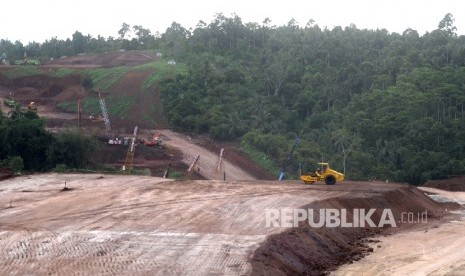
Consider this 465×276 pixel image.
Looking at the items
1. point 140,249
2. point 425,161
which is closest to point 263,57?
point 425,161

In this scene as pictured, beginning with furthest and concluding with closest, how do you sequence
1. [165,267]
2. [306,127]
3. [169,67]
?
1. [169,67]
2. [306,127]
3. [165,267]

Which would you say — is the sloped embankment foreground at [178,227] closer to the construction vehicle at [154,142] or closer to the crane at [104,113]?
the construction vehicle at [154,142]

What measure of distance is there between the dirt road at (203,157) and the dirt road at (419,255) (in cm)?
1828

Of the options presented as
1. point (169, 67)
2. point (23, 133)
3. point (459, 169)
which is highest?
point (169, 67)

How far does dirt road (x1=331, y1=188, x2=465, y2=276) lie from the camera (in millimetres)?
19219

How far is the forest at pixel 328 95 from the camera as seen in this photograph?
47.5 m

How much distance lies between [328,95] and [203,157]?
17.9 m

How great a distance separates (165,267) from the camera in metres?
17.4

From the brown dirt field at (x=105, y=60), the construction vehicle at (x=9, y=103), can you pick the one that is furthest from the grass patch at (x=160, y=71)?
the construction vehicle at (x=9, y=103)

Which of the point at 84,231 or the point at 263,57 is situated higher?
the point at 263,57

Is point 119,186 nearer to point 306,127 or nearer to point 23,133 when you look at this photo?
point 23,133

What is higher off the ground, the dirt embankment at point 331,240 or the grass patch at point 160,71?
the grass patch at point 160,71

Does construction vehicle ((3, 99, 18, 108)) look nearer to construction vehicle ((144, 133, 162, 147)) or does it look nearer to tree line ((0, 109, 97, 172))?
construction vehicle ((144, 133, 162, 147))

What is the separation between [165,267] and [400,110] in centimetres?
3777
